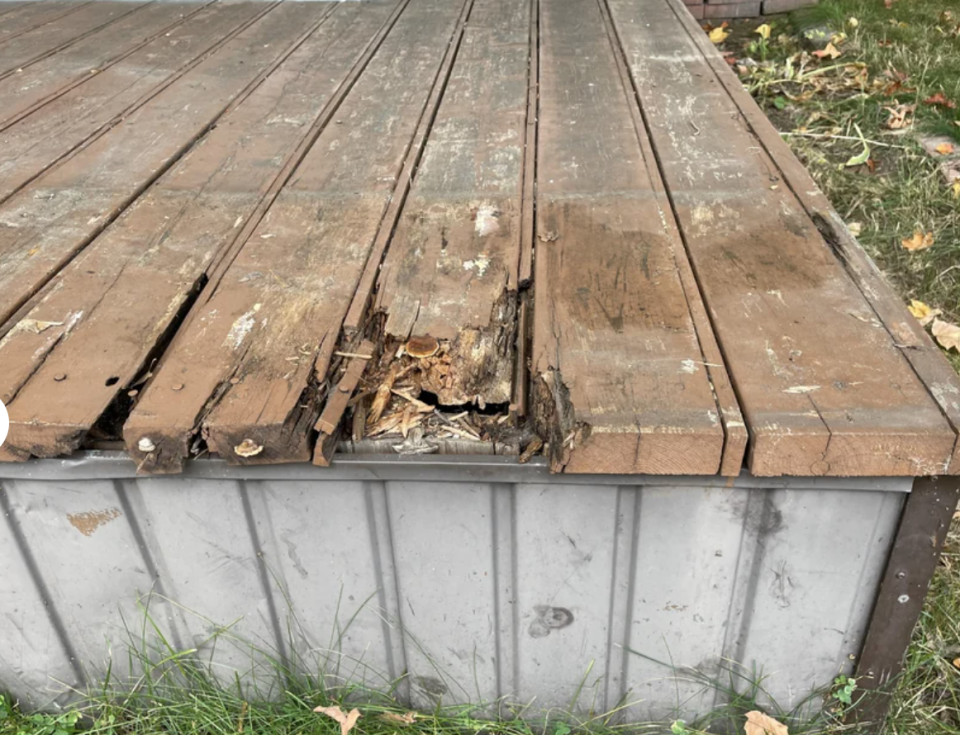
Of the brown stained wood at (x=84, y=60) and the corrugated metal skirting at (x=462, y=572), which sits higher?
the brown stained wood at (x=84, y=60)

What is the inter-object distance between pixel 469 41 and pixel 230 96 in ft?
3.06

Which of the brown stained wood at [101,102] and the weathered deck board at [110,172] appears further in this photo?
the brown stained wood at [101,102]

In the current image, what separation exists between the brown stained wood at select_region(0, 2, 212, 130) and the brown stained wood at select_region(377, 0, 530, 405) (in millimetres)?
1173

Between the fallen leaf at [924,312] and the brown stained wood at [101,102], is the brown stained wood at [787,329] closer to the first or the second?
the fallen leaf at [924,312]

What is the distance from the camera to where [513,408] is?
1.21 m

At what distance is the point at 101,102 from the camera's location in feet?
7.65

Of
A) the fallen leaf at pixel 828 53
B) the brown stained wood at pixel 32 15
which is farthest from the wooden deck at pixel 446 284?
the fallen leaf at pixel 828 53

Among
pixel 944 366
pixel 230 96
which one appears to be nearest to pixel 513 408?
pixel 944 366

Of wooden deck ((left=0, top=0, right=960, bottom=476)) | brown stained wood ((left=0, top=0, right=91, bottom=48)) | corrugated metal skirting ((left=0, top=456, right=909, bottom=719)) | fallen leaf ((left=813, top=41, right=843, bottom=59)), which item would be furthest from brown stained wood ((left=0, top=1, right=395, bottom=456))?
fallen leaf ((left=813, top=41, right=843, bottom=59))

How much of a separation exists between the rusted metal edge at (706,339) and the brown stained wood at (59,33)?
2.08m

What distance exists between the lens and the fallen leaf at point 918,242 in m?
2.87

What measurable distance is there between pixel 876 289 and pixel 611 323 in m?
0.46

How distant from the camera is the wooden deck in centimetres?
112

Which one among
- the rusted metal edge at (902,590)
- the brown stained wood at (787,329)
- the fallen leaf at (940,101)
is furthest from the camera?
the fallen leaf at (940,101)
